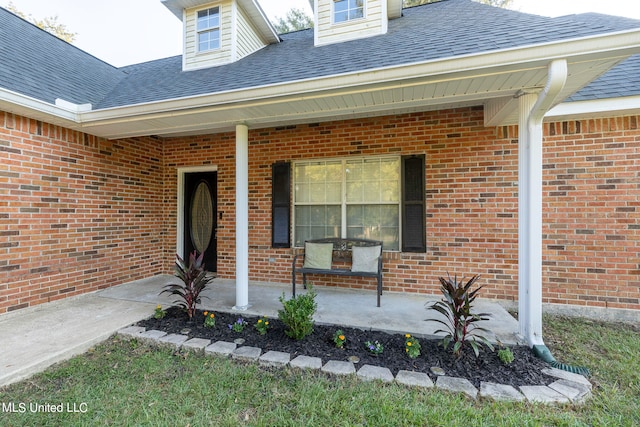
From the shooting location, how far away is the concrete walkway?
8.55ft

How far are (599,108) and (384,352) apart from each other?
392cm

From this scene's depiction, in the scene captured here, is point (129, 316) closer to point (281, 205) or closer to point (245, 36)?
point (281, 205)

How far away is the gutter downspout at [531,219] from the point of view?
8.77ft

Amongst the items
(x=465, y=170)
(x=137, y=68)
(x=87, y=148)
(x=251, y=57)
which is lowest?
(x=465, y=170)

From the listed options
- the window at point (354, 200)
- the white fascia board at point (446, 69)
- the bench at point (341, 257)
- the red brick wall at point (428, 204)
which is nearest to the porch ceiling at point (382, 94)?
the white fascia board at point (446, 69)

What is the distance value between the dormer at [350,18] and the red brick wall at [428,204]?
1489mm

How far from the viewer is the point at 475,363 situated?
241cm

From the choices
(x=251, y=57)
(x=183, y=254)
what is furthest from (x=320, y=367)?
(x=251, y=57)

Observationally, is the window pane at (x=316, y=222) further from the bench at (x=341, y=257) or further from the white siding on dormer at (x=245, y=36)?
the white siding on dormer at (x=245, y=36)

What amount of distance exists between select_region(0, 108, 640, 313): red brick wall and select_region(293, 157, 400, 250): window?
0.23 meters

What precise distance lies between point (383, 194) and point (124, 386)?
12.5ft

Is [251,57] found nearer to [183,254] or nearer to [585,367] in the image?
[183,254]

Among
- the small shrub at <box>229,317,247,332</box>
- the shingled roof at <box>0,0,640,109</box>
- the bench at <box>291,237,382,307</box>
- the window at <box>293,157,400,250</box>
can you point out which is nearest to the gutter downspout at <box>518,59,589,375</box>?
the shingled roof at <box>0,0,640,109</box>

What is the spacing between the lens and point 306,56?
4.27 meters
